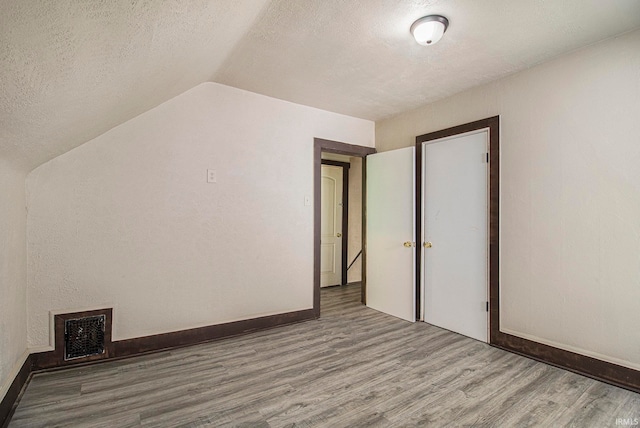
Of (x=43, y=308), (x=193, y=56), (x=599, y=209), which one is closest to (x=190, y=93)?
(x=193, y=56)

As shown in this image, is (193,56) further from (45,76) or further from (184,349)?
(184,349)

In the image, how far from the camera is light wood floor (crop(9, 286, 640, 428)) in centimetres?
180

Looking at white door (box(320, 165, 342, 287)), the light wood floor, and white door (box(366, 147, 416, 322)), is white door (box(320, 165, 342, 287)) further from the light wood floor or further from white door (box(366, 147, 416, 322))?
the light wood floor

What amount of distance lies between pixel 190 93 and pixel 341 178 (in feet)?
10.2

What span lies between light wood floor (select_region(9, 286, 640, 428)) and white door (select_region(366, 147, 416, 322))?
2.76 feet

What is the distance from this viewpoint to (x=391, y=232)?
3773 mm

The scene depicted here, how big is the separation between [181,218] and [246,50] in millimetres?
1581

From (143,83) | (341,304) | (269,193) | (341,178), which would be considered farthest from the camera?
(341,178)

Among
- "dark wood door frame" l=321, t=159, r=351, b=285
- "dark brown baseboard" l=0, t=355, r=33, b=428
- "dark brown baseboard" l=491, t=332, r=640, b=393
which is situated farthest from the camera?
"dark wood door frame" l=321, t=159, r=351, b=285

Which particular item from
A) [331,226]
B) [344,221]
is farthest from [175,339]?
[344,221]

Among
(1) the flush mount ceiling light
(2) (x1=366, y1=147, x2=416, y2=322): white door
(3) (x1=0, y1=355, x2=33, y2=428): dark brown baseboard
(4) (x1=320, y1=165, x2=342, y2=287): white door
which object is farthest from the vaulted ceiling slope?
(4) (x1=320, y1=165, x2=342, y2=287): white door

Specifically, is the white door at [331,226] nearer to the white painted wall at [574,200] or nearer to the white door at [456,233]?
the white door at [456,233]

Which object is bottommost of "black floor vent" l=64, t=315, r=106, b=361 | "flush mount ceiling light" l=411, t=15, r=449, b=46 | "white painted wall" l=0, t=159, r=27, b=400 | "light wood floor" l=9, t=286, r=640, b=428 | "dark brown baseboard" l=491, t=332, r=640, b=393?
"light wood floor" l=9, t=286, r=640, b=428

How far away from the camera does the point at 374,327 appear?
3.33 meters
